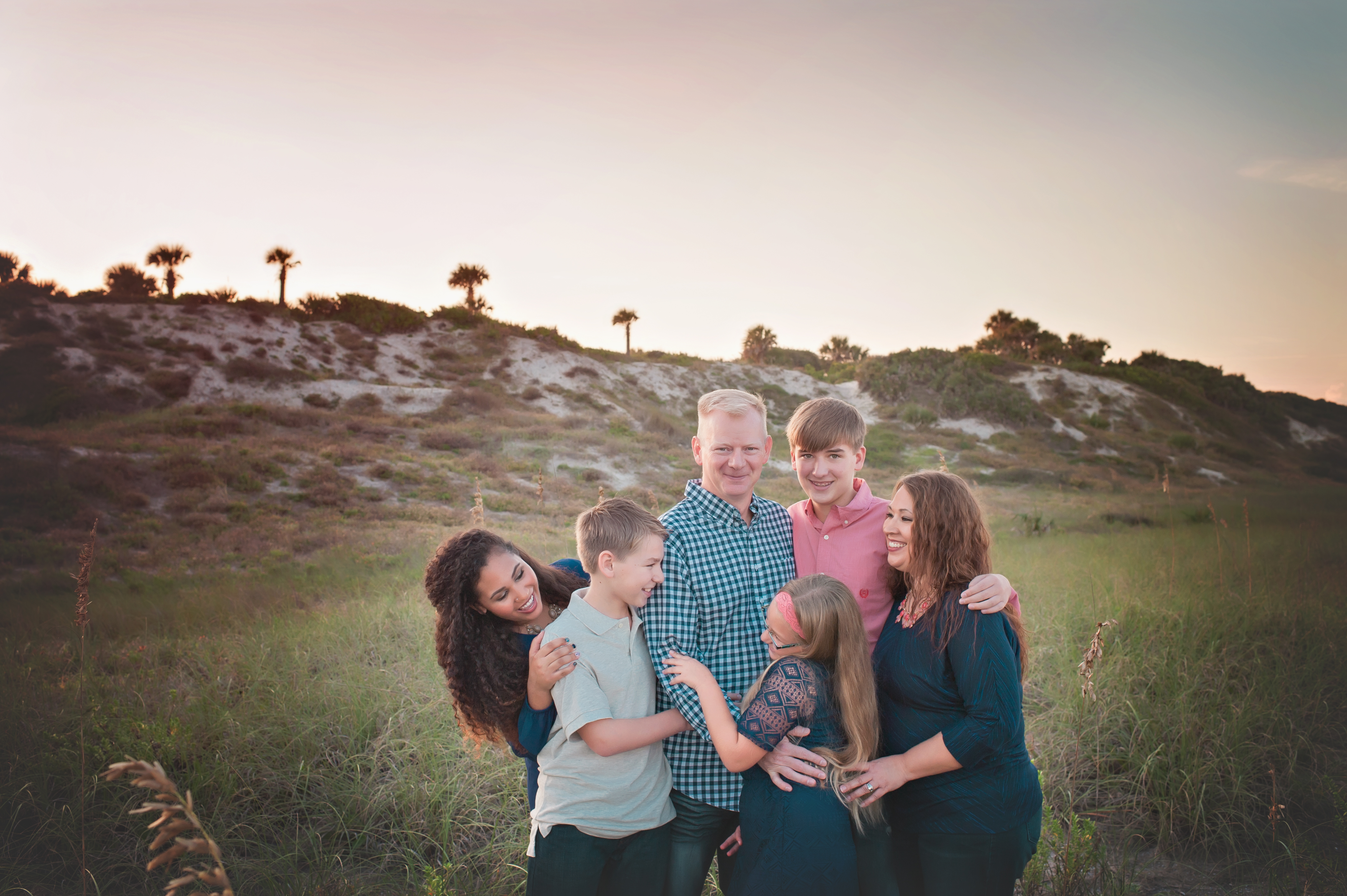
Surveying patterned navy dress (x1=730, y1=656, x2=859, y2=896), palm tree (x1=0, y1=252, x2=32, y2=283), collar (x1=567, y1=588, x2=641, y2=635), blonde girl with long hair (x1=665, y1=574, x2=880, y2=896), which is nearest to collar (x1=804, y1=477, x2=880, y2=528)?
blonde girl with long hair (x1=665, y1=574, x2=880, y2=896)

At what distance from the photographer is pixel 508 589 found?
2383 mm

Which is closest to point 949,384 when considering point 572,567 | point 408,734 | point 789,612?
point 408,734

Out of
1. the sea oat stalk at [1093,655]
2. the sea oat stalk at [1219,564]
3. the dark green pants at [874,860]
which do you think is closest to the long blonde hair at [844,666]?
the dark green pants at [874,860]

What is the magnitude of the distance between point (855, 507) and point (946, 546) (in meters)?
0.56

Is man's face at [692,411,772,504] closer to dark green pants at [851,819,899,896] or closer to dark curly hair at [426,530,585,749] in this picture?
dark curly hair at [426,530,585,749]

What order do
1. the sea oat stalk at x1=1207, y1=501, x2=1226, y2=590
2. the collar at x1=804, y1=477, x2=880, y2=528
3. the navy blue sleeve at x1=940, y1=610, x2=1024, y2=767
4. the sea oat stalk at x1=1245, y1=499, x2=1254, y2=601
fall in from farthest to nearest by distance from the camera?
the sea oat stalk at x1=1207, y1=501, x2=1226, y2=590, the sea oat stalk at x1=1245, y1=499, x2=1254, y2=601, the collar at x1=804, y1=477, x2=880, y2=528, the navy blue sleeve at x1=940, y1=610, x2=1024, y2=767

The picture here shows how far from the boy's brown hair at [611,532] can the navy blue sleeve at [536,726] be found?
497 mm

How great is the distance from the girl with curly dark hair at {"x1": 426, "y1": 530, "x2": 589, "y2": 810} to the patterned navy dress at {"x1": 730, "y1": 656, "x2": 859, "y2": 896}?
75 cm

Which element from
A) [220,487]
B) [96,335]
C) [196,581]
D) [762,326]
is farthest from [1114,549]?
[762,326]

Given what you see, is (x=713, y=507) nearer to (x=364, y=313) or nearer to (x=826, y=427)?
(x=826, y=427)

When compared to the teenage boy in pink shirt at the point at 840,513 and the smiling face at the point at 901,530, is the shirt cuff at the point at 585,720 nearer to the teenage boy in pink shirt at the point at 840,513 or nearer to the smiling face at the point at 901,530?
the teenage boy in pink shirt at the point at 840,513

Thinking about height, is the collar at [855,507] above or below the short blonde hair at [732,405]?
below

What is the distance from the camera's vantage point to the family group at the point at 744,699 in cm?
198

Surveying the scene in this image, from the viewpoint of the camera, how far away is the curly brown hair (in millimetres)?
2096
